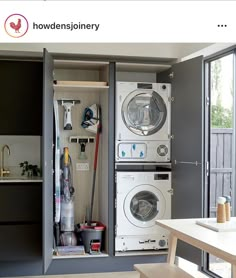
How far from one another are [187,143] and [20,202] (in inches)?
71.2

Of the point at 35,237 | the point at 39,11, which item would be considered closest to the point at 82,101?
the point at 35,237

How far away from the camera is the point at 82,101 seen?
5352 mm

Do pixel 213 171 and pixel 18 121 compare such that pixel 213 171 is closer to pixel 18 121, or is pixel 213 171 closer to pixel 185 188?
pixel 185 188

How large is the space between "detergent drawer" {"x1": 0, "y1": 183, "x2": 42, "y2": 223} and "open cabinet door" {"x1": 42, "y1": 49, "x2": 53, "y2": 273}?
188mm

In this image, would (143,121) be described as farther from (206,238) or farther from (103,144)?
(206,238)

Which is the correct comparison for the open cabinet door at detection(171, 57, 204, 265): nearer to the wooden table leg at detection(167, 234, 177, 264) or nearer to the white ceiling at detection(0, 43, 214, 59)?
the white ceiling at detection(0, 43, 214, 59)

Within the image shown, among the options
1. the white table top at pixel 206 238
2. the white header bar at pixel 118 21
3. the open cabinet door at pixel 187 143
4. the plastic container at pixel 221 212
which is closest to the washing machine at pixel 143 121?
the open cabinet door at pixel 187 143

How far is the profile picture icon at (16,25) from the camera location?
7.80ft

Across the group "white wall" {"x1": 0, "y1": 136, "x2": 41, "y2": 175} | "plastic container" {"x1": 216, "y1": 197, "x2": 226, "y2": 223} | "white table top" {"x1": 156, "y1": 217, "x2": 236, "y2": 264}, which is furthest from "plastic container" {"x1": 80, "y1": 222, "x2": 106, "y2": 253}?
"plastic container" {"x1": 216, "y1": 197, "x2": 226, "y2": 223}

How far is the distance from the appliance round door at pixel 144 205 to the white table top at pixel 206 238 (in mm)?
1610

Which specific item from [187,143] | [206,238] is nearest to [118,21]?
[206,238]

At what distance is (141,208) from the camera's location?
200 inches

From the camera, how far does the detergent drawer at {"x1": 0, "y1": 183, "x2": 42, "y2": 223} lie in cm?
452

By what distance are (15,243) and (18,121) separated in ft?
4.16
